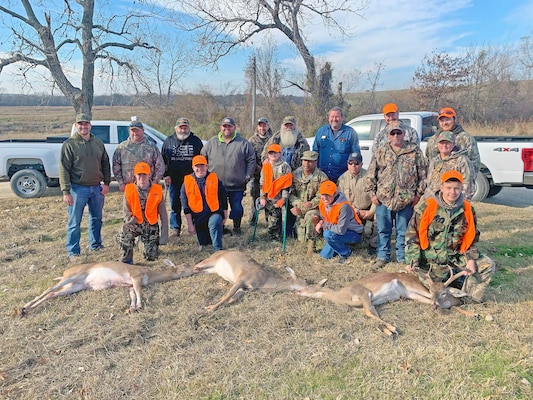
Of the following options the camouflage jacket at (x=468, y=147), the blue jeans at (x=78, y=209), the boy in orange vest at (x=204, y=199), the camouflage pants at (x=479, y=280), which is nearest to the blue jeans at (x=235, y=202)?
the boy in orange vest at (x=204, y=199)

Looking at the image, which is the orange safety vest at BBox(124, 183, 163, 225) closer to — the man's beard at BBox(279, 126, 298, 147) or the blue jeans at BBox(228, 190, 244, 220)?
the blue jeans at BBox(228, 190, 244, 220)

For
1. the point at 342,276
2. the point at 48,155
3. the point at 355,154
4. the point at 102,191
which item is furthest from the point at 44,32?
the point at 342,276

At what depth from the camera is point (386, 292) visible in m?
4.30

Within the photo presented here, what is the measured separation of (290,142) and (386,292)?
3.06 metres

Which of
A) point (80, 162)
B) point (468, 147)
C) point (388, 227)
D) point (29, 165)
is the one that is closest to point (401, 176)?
point (388, 227)

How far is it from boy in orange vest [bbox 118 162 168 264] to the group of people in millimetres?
13

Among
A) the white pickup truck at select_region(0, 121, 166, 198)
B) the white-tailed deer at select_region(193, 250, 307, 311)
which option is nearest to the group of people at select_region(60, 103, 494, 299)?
the white-tailed deer at select_region(193, 250, 307, 311)

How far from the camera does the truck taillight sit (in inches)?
314

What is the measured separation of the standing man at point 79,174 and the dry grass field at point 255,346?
74 cm

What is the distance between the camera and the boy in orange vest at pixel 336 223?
18.0 feet

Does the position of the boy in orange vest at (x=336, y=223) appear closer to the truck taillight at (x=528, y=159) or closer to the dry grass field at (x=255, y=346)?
the dry grass field at (x=255, y=346)

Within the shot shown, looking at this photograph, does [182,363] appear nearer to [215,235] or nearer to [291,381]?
[291,381]

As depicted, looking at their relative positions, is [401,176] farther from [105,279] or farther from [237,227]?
[105,279]

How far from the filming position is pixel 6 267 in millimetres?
5488
